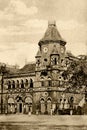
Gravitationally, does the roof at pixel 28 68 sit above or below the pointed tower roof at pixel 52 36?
below

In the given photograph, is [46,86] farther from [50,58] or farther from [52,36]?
[52,36]

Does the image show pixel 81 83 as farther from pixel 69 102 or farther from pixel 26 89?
pixel 26 89

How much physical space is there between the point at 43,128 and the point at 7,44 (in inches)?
329

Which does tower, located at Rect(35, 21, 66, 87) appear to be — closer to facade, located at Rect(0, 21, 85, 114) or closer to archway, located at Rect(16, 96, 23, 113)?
facade, located at Rect(0, 21, 85, 114)

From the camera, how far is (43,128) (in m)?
26.7

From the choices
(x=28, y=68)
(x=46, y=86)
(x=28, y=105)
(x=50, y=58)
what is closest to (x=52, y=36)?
(x=50, y=58)

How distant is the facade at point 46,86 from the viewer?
140 feet

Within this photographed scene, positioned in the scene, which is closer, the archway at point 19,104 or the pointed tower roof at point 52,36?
the pointed tower roof at point 52,36

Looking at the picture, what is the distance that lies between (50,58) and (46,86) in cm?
288

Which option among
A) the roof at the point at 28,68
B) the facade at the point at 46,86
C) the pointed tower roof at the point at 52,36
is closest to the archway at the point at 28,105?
the facade at the point at 46,86

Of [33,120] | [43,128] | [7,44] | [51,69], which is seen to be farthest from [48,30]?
[43,128]

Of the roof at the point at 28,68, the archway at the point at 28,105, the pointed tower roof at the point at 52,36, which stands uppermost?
the pointed tower roof at the point at 52,36

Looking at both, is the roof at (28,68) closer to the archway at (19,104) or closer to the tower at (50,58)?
the tower at (50,58)

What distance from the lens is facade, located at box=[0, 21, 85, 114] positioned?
42.6 metres
